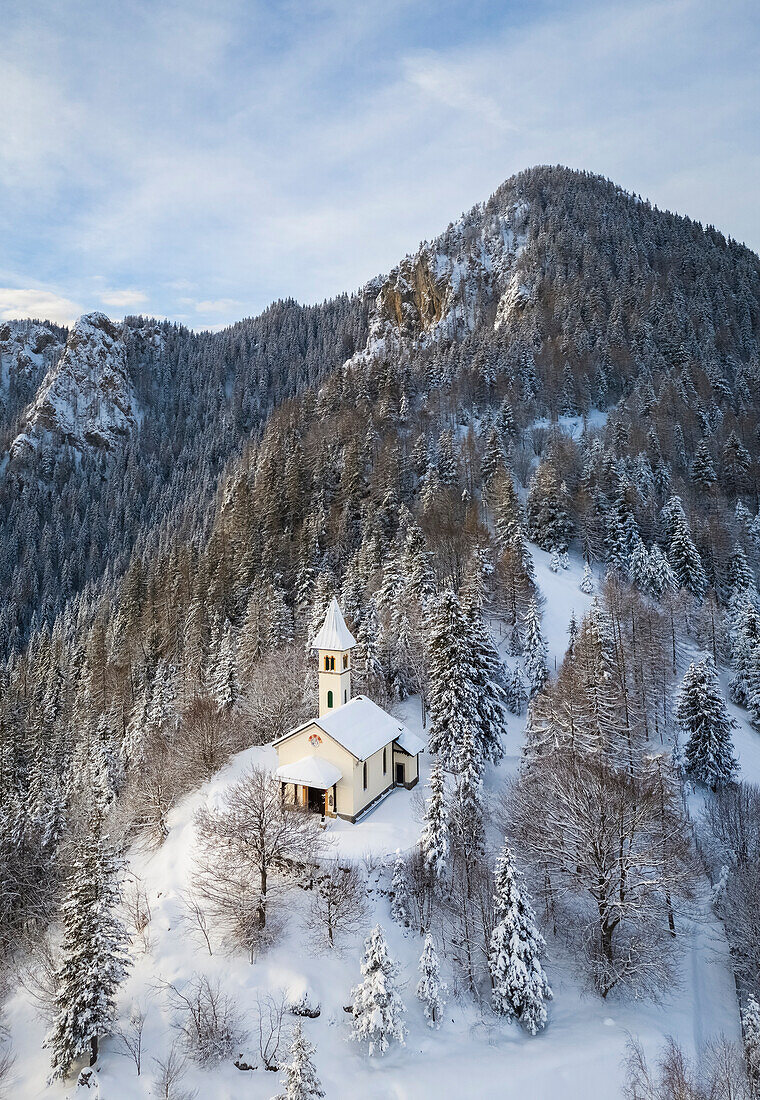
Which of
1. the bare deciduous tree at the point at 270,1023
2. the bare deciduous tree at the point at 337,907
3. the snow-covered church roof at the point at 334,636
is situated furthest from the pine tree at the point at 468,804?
the bare deciduous tree at the point at 270,1023

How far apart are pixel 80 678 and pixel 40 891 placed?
54.7m

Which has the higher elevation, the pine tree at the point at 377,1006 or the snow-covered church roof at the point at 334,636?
the snow-covered church roof at the point at 334,636

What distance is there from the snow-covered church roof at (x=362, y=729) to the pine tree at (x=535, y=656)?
15.8 meters

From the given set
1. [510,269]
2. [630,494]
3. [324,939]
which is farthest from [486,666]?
[510,269]

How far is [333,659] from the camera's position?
35688 millimetres

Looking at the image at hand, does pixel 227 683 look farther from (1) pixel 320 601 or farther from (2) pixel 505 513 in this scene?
(2) pixel 505 513

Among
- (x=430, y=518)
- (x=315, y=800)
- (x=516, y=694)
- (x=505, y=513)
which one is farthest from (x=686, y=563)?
(x=315, y=800)

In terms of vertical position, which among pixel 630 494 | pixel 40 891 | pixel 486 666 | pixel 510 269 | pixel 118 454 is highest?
pixel 510 269

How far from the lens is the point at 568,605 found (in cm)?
5641

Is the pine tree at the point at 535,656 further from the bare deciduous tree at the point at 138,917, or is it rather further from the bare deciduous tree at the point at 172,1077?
the bare deciduous tree at the point at 172,1077

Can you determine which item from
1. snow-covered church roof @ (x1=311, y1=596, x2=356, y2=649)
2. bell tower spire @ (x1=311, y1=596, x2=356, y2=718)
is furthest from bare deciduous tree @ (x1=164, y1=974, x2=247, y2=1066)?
snow-covered church roof @ (x1=311, y1=596, x2=356, y2=649)

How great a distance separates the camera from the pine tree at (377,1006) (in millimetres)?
18844

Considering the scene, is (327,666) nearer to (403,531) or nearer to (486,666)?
(486,666)

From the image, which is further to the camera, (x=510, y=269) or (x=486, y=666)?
(x=510, y=269)
